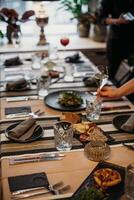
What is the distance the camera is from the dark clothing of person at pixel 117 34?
3346 mm

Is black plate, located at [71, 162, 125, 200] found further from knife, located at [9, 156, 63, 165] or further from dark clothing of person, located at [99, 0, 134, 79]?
dark clothing of person, located at [99, 0, 134, 79]

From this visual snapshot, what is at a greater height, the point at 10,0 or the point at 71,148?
the point at 10,0

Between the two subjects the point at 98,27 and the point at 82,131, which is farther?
the point at 98,27

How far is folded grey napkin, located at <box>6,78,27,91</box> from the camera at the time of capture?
2.25 metres

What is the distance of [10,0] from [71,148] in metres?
3.08

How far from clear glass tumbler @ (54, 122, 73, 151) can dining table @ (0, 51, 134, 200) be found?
0.02 metres

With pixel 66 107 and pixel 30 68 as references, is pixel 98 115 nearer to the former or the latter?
pixel 66 107

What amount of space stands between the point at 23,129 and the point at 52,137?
134 mm

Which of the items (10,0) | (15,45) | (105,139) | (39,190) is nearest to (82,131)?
(105,139)

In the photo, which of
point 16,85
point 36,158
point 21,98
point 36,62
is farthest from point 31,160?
point 36,62

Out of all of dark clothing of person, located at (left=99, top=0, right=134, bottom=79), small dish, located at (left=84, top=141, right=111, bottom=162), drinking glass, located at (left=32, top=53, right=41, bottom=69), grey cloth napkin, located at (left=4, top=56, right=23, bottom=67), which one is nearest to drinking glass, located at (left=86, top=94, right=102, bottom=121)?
small dish, located at (left=84, top=141, right=111, bottom=162)

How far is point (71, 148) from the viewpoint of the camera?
5.05 ft

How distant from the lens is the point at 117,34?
3480 mm

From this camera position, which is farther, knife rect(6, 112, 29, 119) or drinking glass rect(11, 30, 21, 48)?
drinking glass rect(11, 30, 21, 48)
